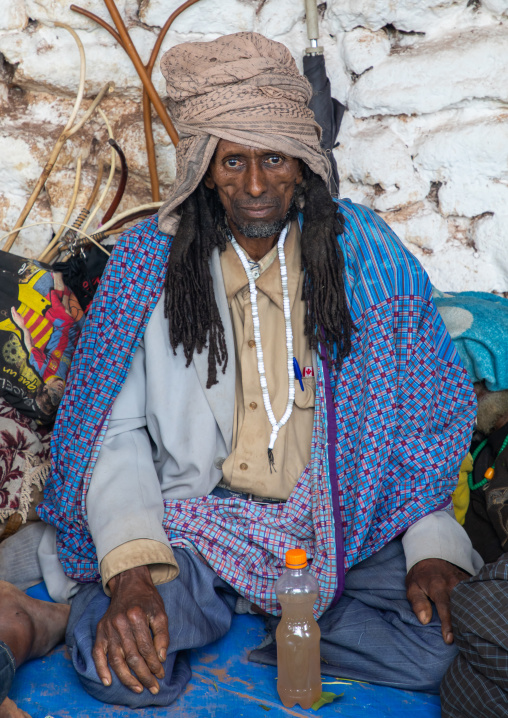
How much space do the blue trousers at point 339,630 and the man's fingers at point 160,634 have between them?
87mm

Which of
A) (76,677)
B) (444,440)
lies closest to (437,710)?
(444,440)

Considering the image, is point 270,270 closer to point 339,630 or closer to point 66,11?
point 339,630

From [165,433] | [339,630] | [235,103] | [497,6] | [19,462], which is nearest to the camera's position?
[339,630]

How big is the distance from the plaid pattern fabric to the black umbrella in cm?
162

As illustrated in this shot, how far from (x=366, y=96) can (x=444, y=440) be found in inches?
58.9

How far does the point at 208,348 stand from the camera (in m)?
2.37

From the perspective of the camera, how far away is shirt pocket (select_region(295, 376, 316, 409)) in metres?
2.33

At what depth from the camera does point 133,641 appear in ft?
6.26

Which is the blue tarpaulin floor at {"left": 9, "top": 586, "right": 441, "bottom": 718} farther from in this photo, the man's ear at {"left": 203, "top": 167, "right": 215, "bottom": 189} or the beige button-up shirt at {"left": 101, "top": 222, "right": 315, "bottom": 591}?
the man's ear at {"left": 203, "top": 167, "right": 215, "bottom": 189}

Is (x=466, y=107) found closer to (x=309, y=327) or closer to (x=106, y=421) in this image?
(x=309, y=327)

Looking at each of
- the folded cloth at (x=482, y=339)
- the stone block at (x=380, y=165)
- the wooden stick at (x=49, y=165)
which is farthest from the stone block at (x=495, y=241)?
the wooden stick at (x=49, y=165)

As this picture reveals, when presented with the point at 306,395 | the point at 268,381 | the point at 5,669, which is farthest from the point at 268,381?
the point at 5,669

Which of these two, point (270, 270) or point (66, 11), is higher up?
point (66, 11)

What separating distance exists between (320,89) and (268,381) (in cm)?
122
